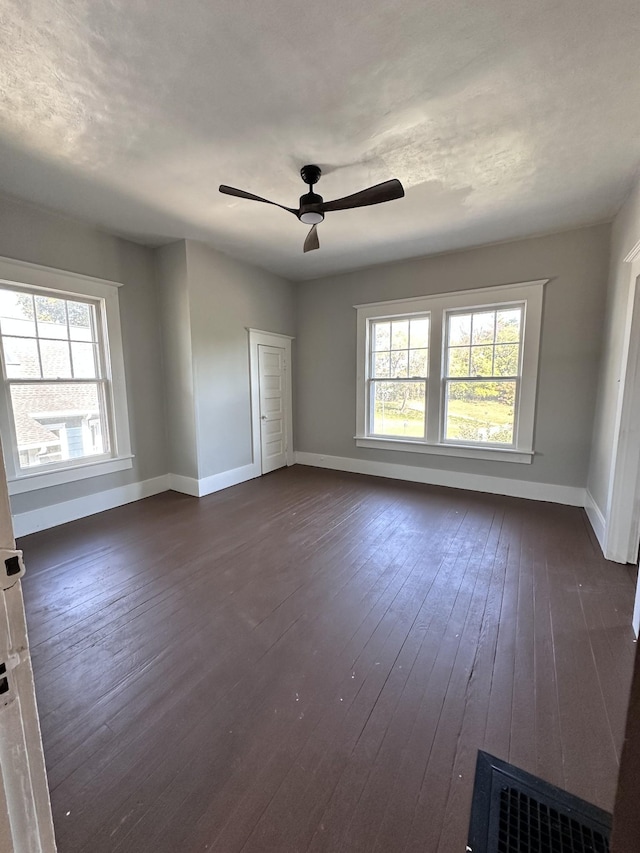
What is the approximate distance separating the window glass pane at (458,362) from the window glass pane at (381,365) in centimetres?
83

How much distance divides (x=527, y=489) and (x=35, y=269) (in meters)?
5.42

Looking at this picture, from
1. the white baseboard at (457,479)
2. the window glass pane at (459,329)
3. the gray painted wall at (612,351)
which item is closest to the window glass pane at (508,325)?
the window glass pane at (459,329)

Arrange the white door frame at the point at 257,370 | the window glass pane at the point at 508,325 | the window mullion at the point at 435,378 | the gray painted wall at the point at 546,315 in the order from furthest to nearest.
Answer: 1. the white door frame at the point at 257,370
2. the window mullion at the point at 435,378
3. the window glass pane at the point at 508,325
4. the gray painted wall at the point at 546,315

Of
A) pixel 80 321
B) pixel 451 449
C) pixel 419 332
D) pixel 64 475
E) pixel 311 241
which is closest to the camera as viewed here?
pixel 311 241

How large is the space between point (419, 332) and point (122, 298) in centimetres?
353

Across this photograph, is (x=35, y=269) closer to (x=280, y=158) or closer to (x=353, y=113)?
(x=280, y=158)

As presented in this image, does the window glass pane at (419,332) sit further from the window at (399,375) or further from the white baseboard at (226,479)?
the white baseboard at (226,479)

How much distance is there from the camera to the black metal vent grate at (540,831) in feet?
3.55

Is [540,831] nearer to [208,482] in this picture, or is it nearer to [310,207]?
[310,207]

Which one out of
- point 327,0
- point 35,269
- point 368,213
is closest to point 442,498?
point 368,213

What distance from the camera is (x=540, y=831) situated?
3.69 ft

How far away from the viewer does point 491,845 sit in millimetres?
1099

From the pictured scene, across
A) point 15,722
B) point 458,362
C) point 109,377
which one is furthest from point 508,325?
point 15,722

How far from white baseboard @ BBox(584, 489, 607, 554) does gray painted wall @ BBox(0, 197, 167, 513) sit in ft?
14.9
